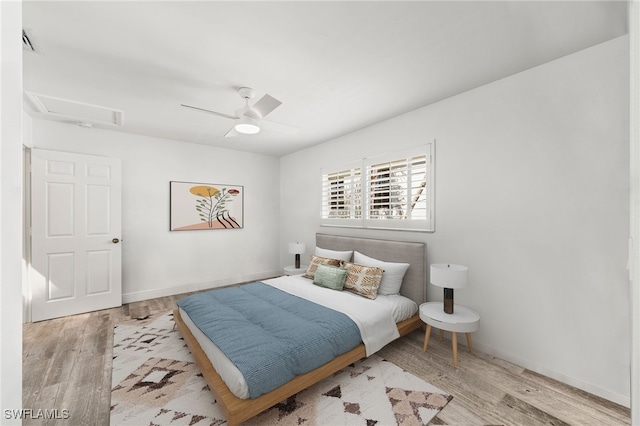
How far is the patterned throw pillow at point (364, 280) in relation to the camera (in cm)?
310

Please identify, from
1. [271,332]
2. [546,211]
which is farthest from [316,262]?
[546,211]

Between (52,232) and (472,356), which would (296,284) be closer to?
(472,356)

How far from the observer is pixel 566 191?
224cm

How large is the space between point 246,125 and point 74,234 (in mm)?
3044

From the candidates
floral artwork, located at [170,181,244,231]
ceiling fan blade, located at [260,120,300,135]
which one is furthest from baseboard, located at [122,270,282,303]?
ceiling fan blade, located at [260,120,300,135]

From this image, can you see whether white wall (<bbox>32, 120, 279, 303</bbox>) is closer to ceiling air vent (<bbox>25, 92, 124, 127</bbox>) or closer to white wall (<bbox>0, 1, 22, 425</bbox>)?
ceiling air vent (<bbox>25, 92, 124, 127</bbox>)

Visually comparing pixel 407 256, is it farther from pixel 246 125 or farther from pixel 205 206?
pixel 205 206

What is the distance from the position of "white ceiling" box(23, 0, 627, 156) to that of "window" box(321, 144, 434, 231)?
770 millimetres

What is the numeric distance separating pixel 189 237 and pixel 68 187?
1.74 metres

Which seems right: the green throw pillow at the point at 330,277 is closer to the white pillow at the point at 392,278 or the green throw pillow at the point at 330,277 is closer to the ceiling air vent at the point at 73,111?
the white pillow at the point at 392,278

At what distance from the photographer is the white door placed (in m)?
3.47

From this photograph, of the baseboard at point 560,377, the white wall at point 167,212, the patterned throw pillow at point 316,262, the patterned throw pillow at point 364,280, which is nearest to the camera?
the baseboard at point 560,377

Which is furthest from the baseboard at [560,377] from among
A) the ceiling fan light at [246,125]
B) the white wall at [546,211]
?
the ceiling fan light at [246,125]

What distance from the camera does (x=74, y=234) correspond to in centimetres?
368
